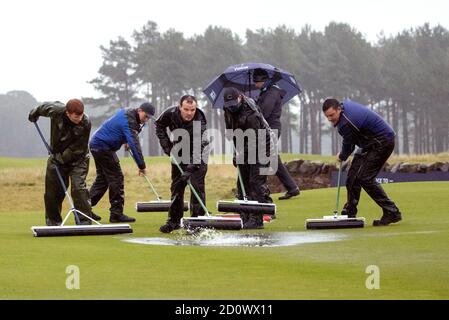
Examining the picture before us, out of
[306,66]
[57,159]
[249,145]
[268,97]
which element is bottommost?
[57,159]

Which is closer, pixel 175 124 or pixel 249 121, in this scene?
pixel 175 124

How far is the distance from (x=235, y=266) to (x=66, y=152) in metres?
6.61

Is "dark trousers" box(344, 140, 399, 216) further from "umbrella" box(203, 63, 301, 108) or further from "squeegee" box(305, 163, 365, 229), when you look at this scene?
"umbrella" box(203, 63, 301, 108)

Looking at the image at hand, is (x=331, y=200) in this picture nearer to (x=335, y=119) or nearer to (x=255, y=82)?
(x=255, y=82)

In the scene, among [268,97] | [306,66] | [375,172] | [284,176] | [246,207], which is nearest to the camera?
[246,207]

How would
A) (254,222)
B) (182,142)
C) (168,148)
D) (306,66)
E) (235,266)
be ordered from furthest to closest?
1. (306,66)
2. (254,222)
3. (182,142)
4. (168,148)
5. (235,266)

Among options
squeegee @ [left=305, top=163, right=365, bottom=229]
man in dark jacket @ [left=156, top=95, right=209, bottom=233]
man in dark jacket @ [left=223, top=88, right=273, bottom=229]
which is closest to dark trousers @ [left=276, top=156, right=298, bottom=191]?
man in dark jacket @ [left=223, top=88, right=273, bottom=229]

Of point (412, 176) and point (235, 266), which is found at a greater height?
point (412, 176)

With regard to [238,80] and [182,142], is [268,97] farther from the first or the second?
[182,142]

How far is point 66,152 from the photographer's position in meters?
17.4

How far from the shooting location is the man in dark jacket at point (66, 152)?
1708cm

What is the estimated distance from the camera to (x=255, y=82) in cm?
2091

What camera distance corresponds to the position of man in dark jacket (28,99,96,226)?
17078mm

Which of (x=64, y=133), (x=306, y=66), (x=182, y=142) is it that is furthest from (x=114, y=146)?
(x=306, y=66)
